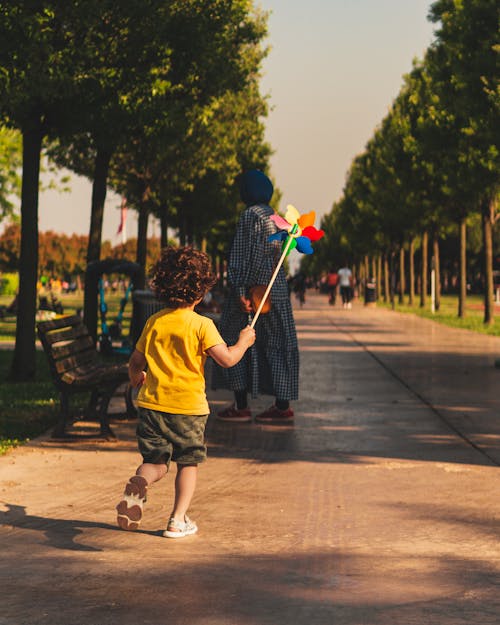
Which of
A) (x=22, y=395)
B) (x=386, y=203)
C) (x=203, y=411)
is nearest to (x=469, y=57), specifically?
(x=22, y=395)

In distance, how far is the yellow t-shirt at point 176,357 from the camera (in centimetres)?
556

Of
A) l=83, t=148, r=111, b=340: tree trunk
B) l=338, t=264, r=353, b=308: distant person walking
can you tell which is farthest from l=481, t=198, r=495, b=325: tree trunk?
l=338, t=264, r=353, b=308: distant person walking

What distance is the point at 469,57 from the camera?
61.8 ft

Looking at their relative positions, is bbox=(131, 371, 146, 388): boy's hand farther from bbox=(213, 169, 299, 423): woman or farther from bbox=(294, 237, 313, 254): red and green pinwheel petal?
bbox=(213, 169, 299, 423): woman

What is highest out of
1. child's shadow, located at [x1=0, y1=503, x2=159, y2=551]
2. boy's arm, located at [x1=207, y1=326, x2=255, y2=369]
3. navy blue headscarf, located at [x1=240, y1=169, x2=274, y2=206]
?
navy blue headscarf, located at [x1=240, y1=169, x2=274, y2=206]

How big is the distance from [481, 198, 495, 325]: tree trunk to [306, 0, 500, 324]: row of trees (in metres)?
0.03

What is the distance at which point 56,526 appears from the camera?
594 cm

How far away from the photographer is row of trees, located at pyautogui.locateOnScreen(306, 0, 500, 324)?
18312 mm

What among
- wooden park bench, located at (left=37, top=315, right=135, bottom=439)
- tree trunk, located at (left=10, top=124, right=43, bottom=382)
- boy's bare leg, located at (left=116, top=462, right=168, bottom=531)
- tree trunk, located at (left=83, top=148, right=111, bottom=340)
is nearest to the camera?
boy's bare leg, located at (left=116, top=462, right=168, bottom=531)

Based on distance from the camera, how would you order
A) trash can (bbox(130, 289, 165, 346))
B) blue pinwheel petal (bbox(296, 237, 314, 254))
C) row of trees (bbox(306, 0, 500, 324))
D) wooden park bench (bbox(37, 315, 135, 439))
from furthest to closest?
row of trees (bbox(306, 0, 500, 324)) < trash can (bbox(130, 289, 165, 346)) < wooden park bench (bbox(37, 315, 135, 439)) < blue pinwheel petal (bbox(296, 237, 314, 254))

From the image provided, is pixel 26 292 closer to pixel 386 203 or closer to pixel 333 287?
pixel 386 203

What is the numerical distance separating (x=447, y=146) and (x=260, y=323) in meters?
17.3

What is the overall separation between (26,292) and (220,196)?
1033 inches

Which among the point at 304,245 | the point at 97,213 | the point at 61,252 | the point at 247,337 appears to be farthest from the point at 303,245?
the point at 61,252
